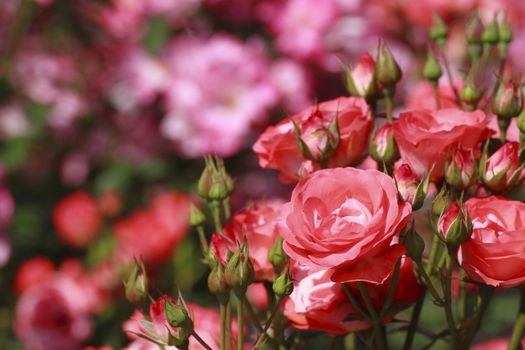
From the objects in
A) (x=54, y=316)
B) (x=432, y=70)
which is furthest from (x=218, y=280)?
(x=54, y=316)

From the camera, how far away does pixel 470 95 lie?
990 millimetres

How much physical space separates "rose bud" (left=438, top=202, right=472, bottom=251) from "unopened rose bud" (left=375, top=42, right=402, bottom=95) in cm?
22

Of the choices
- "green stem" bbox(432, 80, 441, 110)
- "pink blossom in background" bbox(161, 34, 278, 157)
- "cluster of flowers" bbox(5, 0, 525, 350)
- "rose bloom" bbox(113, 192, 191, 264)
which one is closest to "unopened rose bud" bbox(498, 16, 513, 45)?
"cluster of flowers" bbox(5, 0, 525, 350)

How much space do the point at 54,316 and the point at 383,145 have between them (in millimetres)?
989

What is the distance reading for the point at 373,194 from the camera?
0.80m

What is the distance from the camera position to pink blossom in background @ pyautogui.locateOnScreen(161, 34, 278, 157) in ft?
6.71

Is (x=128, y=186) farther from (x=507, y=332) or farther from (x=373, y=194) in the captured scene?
(x=373, y=194)

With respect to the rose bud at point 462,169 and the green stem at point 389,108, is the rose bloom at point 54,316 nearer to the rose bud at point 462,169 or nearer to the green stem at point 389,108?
the green stem at point 389,108

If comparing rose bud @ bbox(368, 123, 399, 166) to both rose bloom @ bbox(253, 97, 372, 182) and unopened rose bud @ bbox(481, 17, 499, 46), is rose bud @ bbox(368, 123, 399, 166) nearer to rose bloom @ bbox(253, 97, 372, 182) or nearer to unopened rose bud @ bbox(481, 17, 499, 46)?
rose bloom @ bbox(253, 97, 372, 182)

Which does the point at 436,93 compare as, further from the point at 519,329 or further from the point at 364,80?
the point at 519,329

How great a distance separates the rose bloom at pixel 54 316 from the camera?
168 centimetres

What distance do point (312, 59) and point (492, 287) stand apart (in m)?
1.27

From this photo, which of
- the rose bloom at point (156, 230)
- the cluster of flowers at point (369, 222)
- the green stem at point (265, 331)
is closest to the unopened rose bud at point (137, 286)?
the cluster of flowers at point (369, 222)

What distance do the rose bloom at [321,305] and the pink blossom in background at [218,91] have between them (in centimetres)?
116
